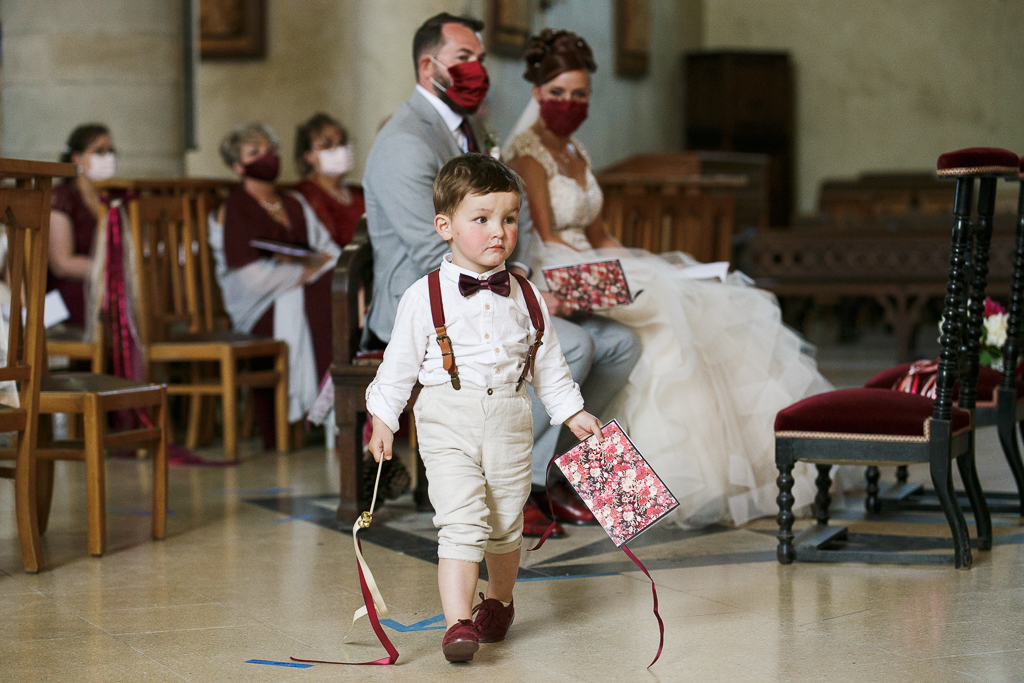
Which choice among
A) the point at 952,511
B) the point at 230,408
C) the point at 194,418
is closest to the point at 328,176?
the point at 194,418

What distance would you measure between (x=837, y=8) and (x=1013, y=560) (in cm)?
1208

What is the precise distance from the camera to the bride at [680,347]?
368cm

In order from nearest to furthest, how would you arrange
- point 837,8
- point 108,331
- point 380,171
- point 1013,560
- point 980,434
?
1. point 1013,560
2. point 380,171
3. point 108,331
4. point 980,434
5. point 837,8

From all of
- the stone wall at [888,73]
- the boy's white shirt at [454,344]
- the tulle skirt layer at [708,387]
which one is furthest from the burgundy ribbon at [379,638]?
the stone wall at [888,73]

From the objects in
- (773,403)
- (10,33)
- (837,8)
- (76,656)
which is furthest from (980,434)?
(837,8)

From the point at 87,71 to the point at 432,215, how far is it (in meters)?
4.03

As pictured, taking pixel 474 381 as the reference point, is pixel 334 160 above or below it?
above

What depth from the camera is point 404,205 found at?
3.49 m

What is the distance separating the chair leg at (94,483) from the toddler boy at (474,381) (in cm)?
119

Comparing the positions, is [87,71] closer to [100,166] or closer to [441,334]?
[100,166]

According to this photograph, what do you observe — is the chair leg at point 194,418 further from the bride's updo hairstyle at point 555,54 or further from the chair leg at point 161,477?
the bride's updo hairstyle at point 555,54

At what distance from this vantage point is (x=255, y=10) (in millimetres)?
8477

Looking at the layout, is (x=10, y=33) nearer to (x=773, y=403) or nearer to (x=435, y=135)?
(x=435, y=135)

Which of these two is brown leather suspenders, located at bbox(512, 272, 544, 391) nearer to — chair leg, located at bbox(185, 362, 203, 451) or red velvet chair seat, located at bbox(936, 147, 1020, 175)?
red velvet chair seat, located at bbox(936, 147, 1020, 175)
